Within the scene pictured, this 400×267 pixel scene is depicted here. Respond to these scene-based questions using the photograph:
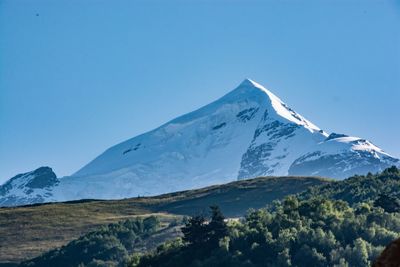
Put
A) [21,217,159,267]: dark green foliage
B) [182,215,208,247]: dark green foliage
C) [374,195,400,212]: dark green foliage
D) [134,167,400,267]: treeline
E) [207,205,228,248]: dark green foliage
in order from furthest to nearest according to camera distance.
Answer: [21,217,159,267]: dark green foliage, [374,195,400,212]: dark green foliage, [207,205,228,248]: dark green foliage, [182,215,208,247]: dark green foliage, [134,167,400,267]: treeline

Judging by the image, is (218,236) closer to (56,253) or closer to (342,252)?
(342,252)

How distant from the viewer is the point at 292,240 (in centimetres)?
11581

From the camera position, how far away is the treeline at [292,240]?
10925 cm

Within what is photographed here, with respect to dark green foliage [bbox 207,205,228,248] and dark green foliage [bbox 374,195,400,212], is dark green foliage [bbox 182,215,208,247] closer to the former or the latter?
dark green foliage [bbox 207,205,228,248]

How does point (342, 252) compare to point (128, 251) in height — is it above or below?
below

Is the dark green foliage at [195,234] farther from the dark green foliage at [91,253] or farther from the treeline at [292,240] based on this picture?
the dark green foliage at [91,253]

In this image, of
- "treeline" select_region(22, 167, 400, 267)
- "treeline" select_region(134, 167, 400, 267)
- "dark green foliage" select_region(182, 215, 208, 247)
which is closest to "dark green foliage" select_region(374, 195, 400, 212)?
"treeline" select_region(22, 167, 400, 267)

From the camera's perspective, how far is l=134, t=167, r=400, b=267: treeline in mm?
109250

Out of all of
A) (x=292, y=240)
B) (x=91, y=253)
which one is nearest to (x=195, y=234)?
(x=292, y=240)

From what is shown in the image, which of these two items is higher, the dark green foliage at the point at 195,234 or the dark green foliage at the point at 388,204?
the dark green foliage at the point at 195,234

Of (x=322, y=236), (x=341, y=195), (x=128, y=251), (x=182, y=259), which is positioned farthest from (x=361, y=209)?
(x=128, y=251)

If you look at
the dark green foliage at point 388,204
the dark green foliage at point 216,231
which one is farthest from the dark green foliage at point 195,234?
the dark green foliage at point 388,204

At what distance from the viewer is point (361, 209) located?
134250 mm

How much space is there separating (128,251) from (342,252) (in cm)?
8766
